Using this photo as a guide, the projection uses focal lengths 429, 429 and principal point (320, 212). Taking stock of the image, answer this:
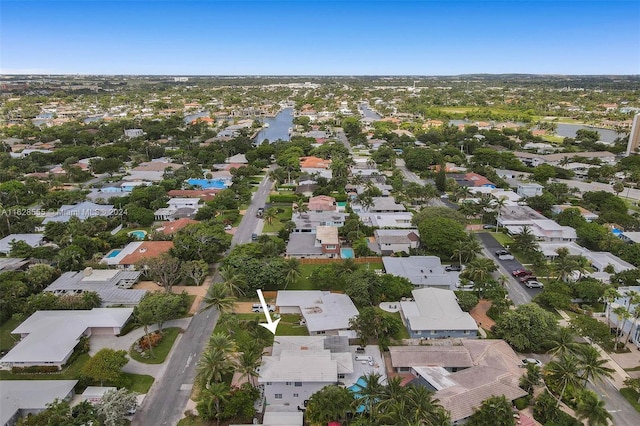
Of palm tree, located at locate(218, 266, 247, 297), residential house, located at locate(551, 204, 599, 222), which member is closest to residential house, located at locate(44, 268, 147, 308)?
palm tree, located at locate(218, 266, 247, 297)

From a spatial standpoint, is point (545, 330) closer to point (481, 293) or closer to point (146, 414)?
point (481, 293)

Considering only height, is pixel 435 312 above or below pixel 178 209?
below

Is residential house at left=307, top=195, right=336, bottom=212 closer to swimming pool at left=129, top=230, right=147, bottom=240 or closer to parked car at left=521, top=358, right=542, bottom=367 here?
swimming pool at left=129, top=230, right=147, bottom=240

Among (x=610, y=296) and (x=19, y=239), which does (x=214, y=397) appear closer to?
(x=610, y=296)

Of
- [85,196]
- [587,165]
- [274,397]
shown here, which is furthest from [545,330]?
[587,165]

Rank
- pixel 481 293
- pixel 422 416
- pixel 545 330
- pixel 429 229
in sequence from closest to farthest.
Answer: pixel 422 416 → pixel 545 330 → pixel 481 293 → pixel 429 229

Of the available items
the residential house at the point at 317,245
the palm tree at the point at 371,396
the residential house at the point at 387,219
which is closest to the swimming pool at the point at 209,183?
the residential house at the point at 387,219

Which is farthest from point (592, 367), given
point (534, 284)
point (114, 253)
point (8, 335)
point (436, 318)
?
point (114, 253)
